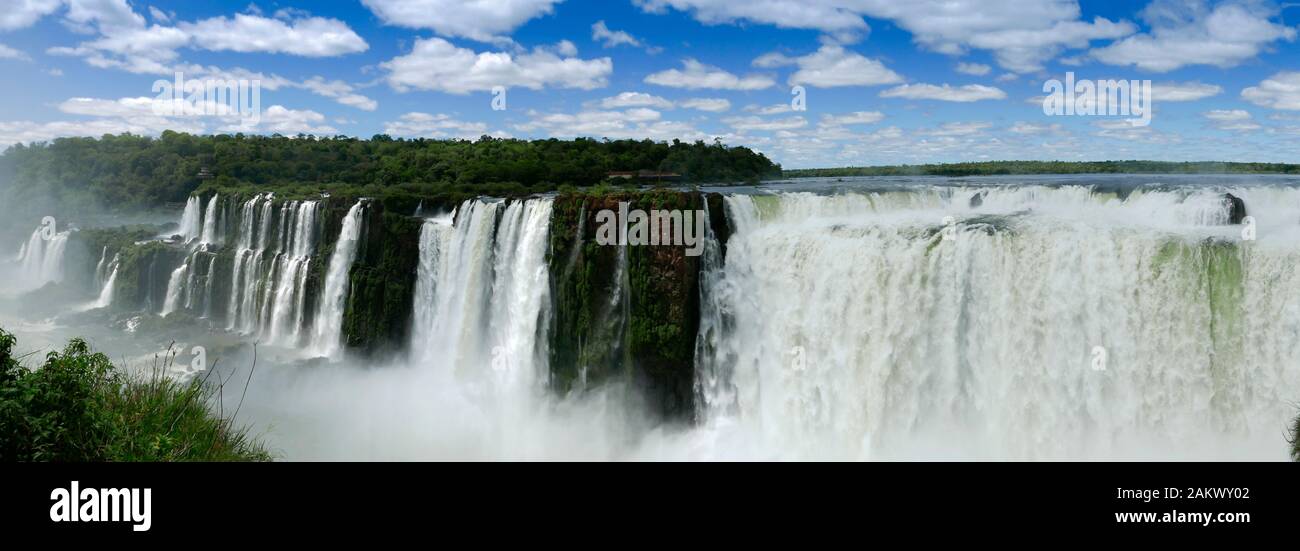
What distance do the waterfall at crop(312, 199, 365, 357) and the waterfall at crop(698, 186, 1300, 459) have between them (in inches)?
515

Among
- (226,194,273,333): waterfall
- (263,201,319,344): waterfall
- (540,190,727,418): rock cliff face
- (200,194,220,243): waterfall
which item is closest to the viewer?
(540,190,727,418): rock cliff face

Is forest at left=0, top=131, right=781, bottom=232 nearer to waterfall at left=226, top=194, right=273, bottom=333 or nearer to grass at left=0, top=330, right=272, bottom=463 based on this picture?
waterfall at left=226, top=194, right=273, bottom=333

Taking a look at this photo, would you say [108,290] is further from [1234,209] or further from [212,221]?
[1234,209]

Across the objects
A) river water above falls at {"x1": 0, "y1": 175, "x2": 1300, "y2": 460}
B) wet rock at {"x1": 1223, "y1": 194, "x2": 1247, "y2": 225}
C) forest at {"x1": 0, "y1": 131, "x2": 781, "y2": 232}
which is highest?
forest at {"x1": 0, "y1": 131, "x2": 781, "y2": 232}

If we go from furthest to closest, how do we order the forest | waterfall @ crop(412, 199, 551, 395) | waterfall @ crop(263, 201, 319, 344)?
the forest, waterfall @ crop(263, 201, 319, 344), waterfall @ crop(412, 199, 551, 395)

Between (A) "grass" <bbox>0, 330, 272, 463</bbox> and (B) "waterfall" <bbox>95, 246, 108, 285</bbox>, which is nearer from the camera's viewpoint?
(A) "grass" <bbox>0, 330, 272, 463</bbox>

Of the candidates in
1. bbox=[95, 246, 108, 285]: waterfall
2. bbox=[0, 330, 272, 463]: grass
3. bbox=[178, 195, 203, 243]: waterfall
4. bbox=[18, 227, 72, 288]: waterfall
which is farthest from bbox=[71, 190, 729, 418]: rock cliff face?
bbox=[0, 330, 272, 463]: grass

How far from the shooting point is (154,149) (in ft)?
179

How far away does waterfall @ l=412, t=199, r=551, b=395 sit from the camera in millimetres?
20266

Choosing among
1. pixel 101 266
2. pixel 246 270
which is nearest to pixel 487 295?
pixel 246 270

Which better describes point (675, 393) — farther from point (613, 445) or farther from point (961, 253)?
point (961, 253)

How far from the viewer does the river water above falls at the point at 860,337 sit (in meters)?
12.9
